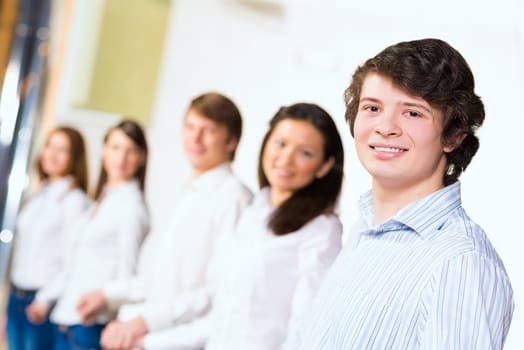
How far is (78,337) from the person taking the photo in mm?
2289

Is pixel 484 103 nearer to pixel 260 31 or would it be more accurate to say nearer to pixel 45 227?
pixel 260 31

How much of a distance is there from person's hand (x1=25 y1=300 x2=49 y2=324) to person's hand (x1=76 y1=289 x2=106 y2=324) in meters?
0.51

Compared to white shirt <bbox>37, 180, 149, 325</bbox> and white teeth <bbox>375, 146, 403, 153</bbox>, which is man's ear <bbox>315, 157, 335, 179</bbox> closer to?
white teeth <bbox>375, 146, 403, 153</bbox>

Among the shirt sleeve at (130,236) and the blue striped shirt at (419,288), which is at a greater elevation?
the blue striped shirt at (419,288)

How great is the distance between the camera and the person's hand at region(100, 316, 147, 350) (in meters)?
1.78

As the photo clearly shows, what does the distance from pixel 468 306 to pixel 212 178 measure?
107cm

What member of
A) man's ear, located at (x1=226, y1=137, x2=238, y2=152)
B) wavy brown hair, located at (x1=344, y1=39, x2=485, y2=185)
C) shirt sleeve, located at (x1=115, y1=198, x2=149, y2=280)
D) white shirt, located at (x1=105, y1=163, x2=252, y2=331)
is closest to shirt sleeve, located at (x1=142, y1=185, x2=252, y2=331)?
white shirt, located at (x1=105, y1=163, x2=252, y2=331)

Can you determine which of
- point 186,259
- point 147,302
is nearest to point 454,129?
point 186,259

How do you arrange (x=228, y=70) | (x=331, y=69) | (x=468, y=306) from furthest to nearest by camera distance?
(x=228, y=70)
(x=331, y=69)
(x=468, y=306)

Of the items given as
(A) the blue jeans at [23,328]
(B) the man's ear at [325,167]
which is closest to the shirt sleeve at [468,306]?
→ (B) the man's ear at [325,167]

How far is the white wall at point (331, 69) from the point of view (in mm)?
1177

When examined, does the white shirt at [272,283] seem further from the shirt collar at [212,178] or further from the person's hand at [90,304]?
the person's hand at [90,304]

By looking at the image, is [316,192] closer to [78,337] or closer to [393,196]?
[393,196]

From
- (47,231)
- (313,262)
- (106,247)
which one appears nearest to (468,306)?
(313,262)
